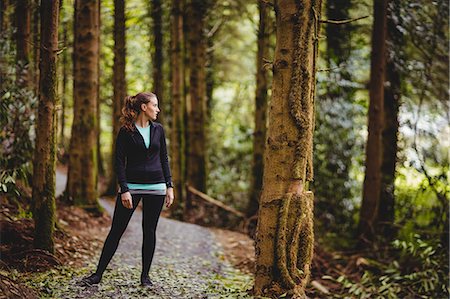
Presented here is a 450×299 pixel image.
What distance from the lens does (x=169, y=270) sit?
7051mm

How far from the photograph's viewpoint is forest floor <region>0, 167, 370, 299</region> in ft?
18.6

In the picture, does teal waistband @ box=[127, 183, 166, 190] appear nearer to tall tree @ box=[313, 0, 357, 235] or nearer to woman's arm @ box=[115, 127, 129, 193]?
woman's arm @ box=[115, 127, 129, 193]

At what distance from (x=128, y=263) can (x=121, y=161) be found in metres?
2.03

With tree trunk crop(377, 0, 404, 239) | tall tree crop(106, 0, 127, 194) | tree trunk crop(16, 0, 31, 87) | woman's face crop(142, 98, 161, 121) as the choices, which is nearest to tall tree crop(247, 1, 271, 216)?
tree trunk crop(377, 0, 404, 239)

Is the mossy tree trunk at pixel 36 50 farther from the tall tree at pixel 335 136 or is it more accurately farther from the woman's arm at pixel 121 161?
the tall tree at pixel 335 136

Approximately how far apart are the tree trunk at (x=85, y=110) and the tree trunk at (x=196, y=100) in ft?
14.8

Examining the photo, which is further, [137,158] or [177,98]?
[177,98]

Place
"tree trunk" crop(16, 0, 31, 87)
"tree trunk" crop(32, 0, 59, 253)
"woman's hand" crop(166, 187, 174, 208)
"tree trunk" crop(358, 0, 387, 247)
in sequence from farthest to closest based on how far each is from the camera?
"tree trunk" crop(358, 0, 387, 247) → "tree trunk" crop(16, 0, 31, 87) → "tree trunk" crop(32, 0, 59, 253) → "woman's hand" crop(166, 187, 174, 208)

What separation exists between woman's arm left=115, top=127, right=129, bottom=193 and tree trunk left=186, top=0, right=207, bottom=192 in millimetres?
8418

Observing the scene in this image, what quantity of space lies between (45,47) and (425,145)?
899 centimetres

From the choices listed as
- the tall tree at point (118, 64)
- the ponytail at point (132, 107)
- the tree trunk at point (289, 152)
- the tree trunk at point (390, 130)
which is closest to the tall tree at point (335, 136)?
the tree trunk at point (390, 130)

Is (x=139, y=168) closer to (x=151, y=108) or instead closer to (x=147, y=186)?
(x=147, y=186)

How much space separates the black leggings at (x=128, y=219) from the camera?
18.7 feet

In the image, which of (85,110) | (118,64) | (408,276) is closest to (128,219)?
(85,110)
